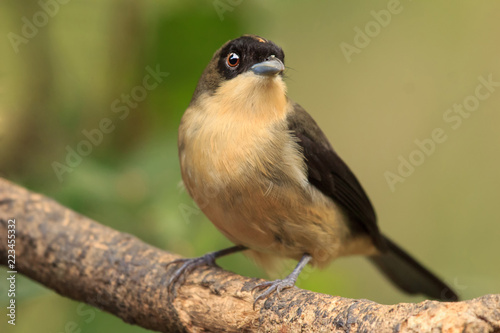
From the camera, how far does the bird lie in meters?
2.94

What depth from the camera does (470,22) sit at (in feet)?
18.4

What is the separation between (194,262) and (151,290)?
34 cm

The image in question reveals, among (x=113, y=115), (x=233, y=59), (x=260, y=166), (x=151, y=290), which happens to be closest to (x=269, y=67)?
(x=233, y=59)

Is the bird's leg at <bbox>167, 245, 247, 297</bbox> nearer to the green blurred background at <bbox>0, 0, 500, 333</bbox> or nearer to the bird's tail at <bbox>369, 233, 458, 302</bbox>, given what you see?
the green blurred background at <bbox>0, 0, 500, 333</bbox>

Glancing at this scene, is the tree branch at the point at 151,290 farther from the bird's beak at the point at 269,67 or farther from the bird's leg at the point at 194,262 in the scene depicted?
the bird's beak at the point at 269,67

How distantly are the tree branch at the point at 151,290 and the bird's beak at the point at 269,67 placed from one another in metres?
1.09

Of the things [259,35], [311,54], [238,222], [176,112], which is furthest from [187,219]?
[311,54]

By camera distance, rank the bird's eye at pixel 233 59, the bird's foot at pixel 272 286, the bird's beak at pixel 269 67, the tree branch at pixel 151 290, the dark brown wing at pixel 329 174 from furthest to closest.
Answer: the dark brown wing at pixel 329 174, the bird's eye at pixel 233 59, the bird's beak at pixel 269 67, the bird's foot at pixel 272 286, the tree branch at pixel 151 290

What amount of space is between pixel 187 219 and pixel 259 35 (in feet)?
3.92

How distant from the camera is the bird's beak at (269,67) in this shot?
2.94 m

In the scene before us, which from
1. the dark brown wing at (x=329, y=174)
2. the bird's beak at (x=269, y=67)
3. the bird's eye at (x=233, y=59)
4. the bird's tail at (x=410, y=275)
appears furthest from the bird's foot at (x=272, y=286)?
the bird's tail at (x=410, y=275)

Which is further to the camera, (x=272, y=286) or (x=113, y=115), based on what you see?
(x=113, y=115)

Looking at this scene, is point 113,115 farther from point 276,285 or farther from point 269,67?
point 276,285

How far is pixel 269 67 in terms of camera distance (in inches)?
116
